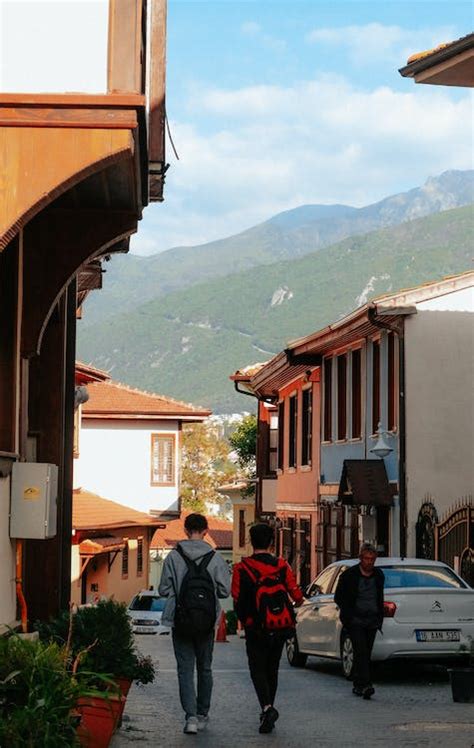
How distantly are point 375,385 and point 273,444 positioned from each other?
17683 mm

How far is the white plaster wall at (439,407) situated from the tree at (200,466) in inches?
2352

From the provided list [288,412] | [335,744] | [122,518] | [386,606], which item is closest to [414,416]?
[386,606]

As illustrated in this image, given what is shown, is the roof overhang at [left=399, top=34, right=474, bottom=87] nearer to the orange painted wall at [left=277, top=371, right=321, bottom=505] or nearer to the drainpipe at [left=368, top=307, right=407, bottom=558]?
the drainpipe at [left=368, top=307, right=407, bottom=558]

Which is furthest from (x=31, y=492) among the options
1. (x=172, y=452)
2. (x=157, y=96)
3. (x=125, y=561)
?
(x=172, y=452)

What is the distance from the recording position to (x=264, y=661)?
40.7ft

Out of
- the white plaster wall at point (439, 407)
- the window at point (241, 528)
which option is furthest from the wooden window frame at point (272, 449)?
the white plaster wall at point (439, 407)

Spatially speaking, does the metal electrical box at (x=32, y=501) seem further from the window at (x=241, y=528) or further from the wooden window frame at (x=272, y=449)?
the window at (x=241, y=528)

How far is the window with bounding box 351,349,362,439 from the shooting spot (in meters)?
32.0

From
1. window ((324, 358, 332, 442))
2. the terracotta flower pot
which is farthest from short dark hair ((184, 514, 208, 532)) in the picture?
window ((324, 358, 332, 442))

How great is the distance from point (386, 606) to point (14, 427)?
6.70 metres

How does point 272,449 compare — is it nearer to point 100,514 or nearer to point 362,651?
point 100,514

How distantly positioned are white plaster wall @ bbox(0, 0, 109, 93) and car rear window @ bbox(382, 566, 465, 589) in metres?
9.61

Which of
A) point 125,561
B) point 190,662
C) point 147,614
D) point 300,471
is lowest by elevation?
point 147,614

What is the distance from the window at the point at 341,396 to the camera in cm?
3359
